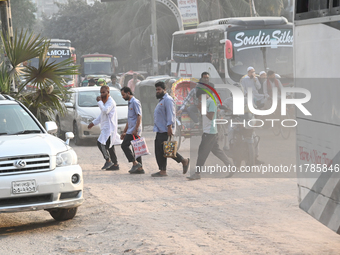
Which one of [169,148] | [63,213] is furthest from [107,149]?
[63,213]

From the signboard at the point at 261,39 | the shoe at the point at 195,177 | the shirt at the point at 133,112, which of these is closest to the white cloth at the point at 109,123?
the shirt at the point at 133,112

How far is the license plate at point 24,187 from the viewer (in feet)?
20.7

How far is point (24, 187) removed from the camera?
6.37 meters

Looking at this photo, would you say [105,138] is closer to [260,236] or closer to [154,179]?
[154,179]

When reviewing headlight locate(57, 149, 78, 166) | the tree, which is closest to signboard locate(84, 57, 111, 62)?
the tree

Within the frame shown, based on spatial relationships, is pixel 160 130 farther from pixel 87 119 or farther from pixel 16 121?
pixel 87 119

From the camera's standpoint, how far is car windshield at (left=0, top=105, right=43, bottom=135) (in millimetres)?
7426

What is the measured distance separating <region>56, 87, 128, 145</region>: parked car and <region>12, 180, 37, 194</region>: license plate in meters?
9.26

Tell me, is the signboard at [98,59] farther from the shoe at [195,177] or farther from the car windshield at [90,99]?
the shoe at [195,177]

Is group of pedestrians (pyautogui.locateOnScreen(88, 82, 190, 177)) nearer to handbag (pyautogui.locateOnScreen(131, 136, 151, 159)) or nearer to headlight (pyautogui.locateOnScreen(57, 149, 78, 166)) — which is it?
handbag (pyautogui.locateOnScreen(131, 136, 151, 159))

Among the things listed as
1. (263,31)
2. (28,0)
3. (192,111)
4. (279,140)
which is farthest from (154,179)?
(28,0)

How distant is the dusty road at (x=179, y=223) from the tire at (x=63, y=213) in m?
0.09

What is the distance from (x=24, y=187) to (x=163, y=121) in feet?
15.3

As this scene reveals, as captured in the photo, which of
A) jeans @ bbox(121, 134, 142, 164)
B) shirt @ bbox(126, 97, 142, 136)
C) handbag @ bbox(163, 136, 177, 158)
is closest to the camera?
handbag @ bbox(163, 136, 177, 158)
